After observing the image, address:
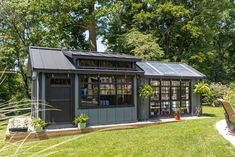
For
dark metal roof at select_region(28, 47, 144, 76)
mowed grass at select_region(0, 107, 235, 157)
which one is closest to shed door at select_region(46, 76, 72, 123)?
dark metal roof at select_region(28, 47, 144, 76)

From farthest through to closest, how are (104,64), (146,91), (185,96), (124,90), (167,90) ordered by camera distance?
(185,96)
(167,90)
(124,90)
(146,91)
(104,64)

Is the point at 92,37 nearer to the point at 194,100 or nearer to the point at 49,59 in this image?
the point at 194,100

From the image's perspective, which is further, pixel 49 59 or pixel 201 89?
pixel 201 89

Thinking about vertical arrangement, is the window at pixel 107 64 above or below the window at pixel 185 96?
above

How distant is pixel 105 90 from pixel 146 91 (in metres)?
1.96

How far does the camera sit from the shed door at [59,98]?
→ 10.8 m

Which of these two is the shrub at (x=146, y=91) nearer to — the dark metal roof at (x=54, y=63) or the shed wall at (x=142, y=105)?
the shed wall at (x=142, y=105)

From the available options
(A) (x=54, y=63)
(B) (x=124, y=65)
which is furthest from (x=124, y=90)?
(A) (x=54, y=63)

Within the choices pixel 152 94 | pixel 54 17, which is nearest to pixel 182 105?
pixel 152 94

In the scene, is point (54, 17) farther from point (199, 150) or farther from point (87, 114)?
point (199, 150)

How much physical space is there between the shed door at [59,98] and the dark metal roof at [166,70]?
162 inches

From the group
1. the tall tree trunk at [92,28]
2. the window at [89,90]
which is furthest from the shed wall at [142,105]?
the tall tree trunk at [92,28]

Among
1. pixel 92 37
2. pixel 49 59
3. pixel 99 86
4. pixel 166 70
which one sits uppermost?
pixel 92 37

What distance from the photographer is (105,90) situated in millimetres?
12141
